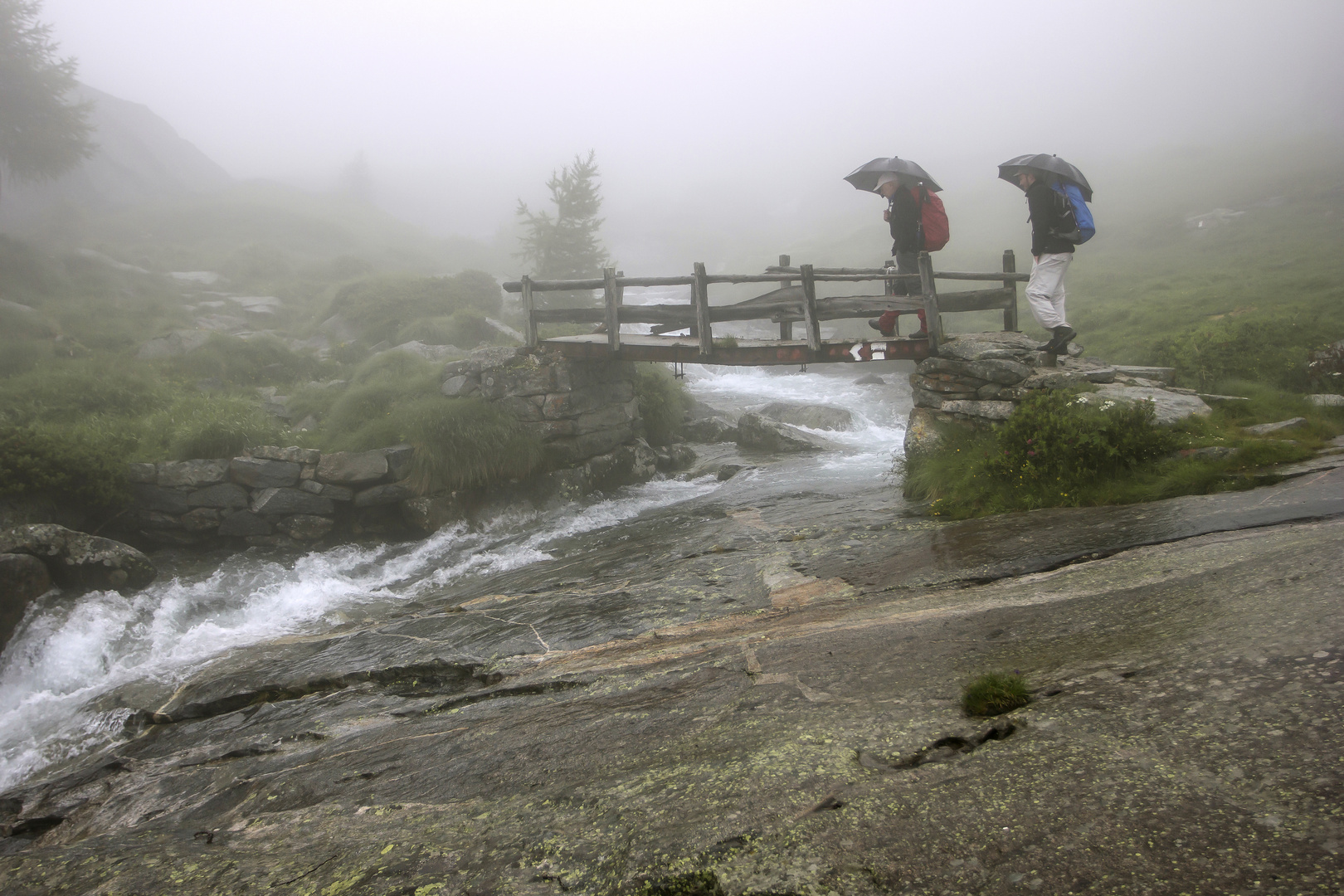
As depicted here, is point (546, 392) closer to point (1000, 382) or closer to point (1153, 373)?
point (1000, 382)

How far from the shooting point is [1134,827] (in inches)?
83.7

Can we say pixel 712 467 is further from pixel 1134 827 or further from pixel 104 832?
pixel 1134 827

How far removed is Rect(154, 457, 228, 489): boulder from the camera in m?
10.5

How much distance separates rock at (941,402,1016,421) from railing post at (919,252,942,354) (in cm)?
93

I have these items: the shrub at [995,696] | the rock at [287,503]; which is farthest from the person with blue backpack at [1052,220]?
the rock at [287,503]

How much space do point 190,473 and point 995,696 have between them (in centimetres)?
1185

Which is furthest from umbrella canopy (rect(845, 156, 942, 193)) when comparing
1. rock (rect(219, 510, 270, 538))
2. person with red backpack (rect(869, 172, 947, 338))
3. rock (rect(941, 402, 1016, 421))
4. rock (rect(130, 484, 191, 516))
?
rock (rect(130, 484, 191, 516))

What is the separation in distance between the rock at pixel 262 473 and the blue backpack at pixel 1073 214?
1197 cm

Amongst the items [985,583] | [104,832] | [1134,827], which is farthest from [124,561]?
[1134,827]

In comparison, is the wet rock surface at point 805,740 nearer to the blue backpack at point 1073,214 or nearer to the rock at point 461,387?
the blue backpack at point 1073,214

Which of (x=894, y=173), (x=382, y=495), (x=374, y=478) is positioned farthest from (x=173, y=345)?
(x=894, y=173)

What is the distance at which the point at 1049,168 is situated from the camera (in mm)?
8102

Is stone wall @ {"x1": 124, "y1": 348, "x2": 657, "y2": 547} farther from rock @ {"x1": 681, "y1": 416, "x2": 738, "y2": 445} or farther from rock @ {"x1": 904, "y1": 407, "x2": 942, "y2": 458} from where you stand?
rock @ {"x1": 904, "y1": 407, "x2": 942, "y2": 458}

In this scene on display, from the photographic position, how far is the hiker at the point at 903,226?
9.94 metres
